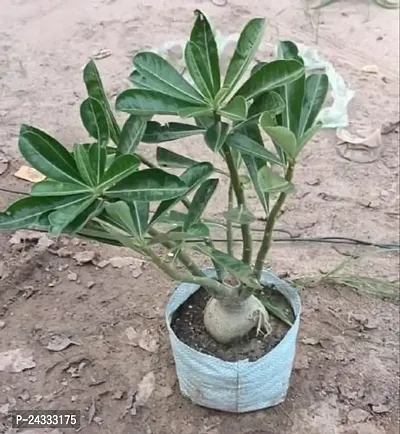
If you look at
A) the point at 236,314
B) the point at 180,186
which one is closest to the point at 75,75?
the point at 236,314

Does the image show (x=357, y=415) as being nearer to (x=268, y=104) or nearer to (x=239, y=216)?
(x=239, y=216)

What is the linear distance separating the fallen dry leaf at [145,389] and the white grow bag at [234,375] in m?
0.08

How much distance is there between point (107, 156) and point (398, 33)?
7.38 ft

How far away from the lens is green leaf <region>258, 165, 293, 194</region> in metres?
1.34

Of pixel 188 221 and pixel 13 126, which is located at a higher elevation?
pixel 188 221

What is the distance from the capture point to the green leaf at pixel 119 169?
1.27 meters

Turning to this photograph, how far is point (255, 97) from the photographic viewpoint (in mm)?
1404

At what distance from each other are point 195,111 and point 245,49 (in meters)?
0.19

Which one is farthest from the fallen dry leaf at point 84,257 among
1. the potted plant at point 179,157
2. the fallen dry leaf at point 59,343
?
the potted plant at point 179,157

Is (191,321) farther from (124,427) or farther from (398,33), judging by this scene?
(398,33)

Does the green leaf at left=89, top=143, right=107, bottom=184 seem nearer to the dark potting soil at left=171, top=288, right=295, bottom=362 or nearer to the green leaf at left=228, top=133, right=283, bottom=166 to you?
the green leaf at left=228, top=133, right=283, bottom=166

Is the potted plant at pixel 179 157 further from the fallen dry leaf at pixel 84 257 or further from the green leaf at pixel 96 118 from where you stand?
the fallen dry leaf at pixel 84 257

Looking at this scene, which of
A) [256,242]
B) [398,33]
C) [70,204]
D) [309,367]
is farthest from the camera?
[398,33]

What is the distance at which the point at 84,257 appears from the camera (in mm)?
2223
